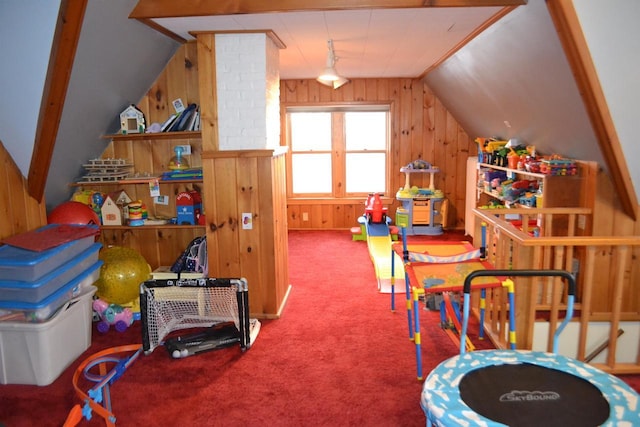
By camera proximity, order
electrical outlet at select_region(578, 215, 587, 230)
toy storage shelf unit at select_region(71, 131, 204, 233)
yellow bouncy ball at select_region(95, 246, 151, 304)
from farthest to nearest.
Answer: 1. toy storage shelf unit at select_region(71, 131, 204, 233)
2. electrical outlet at select_region(578, 215, 587, 230)
3. yellow bouncy ball at select_region(95, 246, 151, 304)

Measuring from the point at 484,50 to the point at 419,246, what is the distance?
1710 mm

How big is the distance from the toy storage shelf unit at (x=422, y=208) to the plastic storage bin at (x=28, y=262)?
4460 millimetres

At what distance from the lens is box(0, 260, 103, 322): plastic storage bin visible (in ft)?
9.62

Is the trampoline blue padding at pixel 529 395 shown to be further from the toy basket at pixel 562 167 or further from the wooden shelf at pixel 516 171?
the wooden shelf at pixel 516 171

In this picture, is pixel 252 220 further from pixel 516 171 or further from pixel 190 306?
pixel 516 171

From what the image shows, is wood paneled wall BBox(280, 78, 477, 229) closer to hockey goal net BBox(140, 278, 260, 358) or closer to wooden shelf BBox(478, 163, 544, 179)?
wooden shelf BBox(478, 163, 544, 179)

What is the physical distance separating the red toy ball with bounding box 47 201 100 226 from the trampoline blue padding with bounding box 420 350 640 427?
2.89 meters

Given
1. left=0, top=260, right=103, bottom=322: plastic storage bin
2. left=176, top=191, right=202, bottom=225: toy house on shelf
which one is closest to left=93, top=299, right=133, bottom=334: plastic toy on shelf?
left=0, top=260, right=103, bottom=322: plastic storage bin

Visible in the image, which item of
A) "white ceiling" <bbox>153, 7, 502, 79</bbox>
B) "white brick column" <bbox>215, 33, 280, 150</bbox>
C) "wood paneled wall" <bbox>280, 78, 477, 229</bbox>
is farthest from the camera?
"wood paneled wall" <bbox>280, 78, 477, 229</bbox>

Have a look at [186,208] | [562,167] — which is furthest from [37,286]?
[562,167]

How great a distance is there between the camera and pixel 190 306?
3.67m

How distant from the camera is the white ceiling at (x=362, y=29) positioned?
3.24 metres

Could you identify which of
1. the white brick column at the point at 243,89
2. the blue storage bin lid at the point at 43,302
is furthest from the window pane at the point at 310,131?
the blue storage bin lid at the point at 43,302

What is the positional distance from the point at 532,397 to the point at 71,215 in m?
3.32
